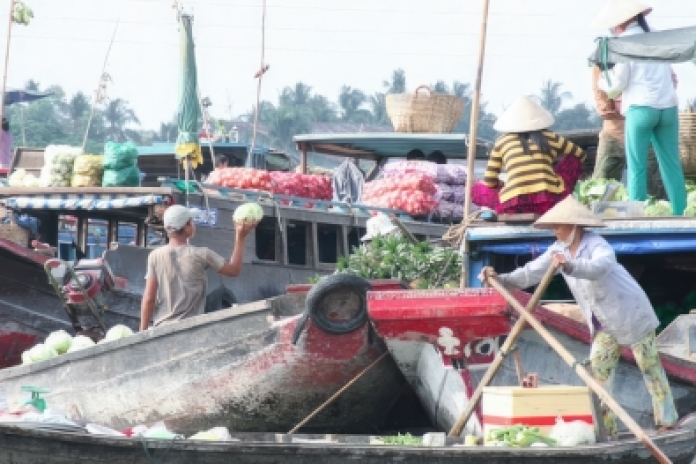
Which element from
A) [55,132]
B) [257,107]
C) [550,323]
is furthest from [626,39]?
[55,132]

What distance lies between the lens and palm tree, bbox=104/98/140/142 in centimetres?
6950

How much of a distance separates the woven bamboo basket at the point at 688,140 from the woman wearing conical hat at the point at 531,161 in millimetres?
2288

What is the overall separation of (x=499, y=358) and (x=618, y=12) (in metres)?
2.92

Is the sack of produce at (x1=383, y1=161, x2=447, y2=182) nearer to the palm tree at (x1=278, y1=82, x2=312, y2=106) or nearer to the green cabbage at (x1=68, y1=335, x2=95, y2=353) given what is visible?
the green cabbage at (x1=68, y1=335, x2=95, y2=353)

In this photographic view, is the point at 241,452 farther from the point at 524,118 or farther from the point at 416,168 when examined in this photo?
the point at 416,168

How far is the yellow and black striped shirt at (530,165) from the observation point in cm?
845

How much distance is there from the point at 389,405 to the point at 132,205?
488 cm

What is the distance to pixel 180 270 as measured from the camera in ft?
27.6

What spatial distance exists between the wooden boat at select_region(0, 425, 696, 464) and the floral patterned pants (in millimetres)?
621

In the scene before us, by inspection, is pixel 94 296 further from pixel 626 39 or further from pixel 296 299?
pixel 626 39

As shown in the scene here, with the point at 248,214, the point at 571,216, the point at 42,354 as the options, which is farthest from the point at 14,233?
the point at 571,216

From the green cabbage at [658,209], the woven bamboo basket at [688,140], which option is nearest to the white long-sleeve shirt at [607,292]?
the green cabbage at [658,209]

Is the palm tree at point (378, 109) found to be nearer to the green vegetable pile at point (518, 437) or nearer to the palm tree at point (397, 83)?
the palm tree at point (397, 83)

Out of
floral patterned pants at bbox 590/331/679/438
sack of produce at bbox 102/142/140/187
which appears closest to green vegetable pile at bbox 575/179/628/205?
floral patterned pants at bbox 590/331/679/438
